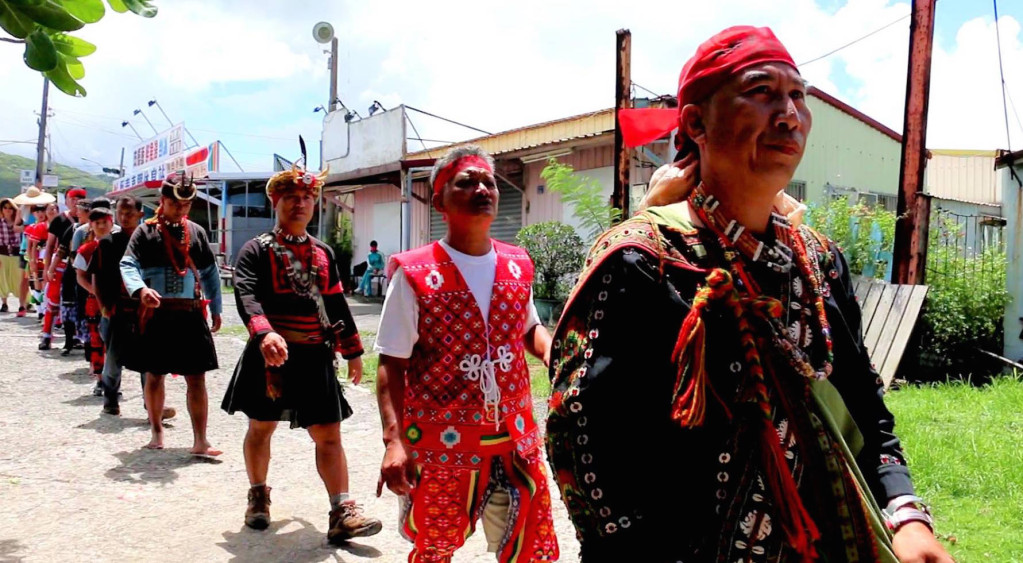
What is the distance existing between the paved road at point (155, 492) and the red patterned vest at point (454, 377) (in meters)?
1.30

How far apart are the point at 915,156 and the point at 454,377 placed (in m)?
6.86

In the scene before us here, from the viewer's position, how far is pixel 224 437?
6.38 metres

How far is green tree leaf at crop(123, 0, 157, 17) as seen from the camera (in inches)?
115

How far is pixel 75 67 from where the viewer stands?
3252 mm

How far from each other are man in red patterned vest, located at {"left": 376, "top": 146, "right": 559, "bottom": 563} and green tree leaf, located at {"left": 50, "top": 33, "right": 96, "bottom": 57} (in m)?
1.58

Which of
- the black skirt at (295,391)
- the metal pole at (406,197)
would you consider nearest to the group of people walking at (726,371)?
the black skirt at (295,391)

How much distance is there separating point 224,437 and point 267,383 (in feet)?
8.85

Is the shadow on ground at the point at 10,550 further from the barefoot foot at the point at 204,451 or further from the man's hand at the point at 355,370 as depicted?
the man's hand at the point at 355,370

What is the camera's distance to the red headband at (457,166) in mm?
3047

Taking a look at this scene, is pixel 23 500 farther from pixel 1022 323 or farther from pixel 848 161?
pixel 848 161

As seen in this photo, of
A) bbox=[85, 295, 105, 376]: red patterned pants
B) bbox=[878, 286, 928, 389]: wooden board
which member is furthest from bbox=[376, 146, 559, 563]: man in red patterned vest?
bbox=[85, 295, 105, 376]: red patterned pants

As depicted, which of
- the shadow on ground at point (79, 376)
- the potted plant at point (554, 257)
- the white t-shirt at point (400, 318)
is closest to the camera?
the white t-shirt at point (400, 318)

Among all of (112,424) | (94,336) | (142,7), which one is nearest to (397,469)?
(142,7)

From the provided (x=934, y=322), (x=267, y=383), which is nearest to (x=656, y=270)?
(x=267, y=383)
